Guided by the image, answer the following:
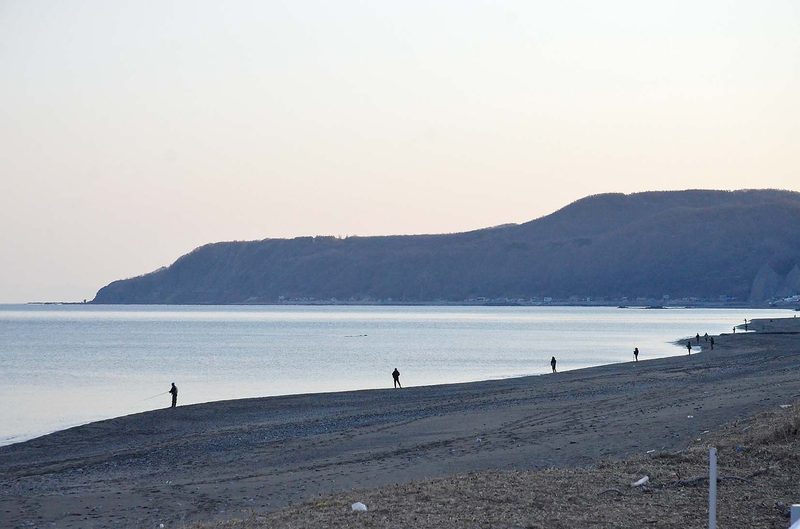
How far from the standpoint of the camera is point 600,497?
10.2 meters

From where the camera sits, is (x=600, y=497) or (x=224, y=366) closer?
(x=600, y=497)

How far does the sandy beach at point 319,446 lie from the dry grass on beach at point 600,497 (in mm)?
1835

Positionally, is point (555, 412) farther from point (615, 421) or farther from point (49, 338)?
point (49, 338)

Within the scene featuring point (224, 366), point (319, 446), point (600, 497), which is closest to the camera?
point (600, 497)

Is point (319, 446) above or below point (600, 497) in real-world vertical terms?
below

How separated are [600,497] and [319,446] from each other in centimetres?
1006

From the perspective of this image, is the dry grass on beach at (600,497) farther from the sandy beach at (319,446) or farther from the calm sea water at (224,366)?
the calm sea water at (224,366)

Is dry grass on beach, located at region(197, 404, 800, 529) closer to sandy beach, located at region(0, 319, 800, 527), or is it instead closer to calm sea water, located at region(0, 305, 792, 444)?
sandy beach, located at region(0, 319, 800, 527)

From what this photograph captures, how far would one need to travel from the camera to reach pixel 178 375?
5412cm

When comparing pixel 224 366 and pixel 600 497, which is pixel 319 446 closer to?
pixel 600 497

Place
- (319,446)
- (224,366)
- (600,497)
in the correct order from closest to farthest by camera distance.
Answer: (600,497) → (319,446) → (224,366)

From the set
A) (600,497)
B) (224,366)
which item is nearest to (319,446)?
(600,497)

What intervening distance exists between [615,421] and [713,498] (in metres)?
12.0

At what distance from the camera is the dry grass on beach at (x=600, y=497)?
930 cm
